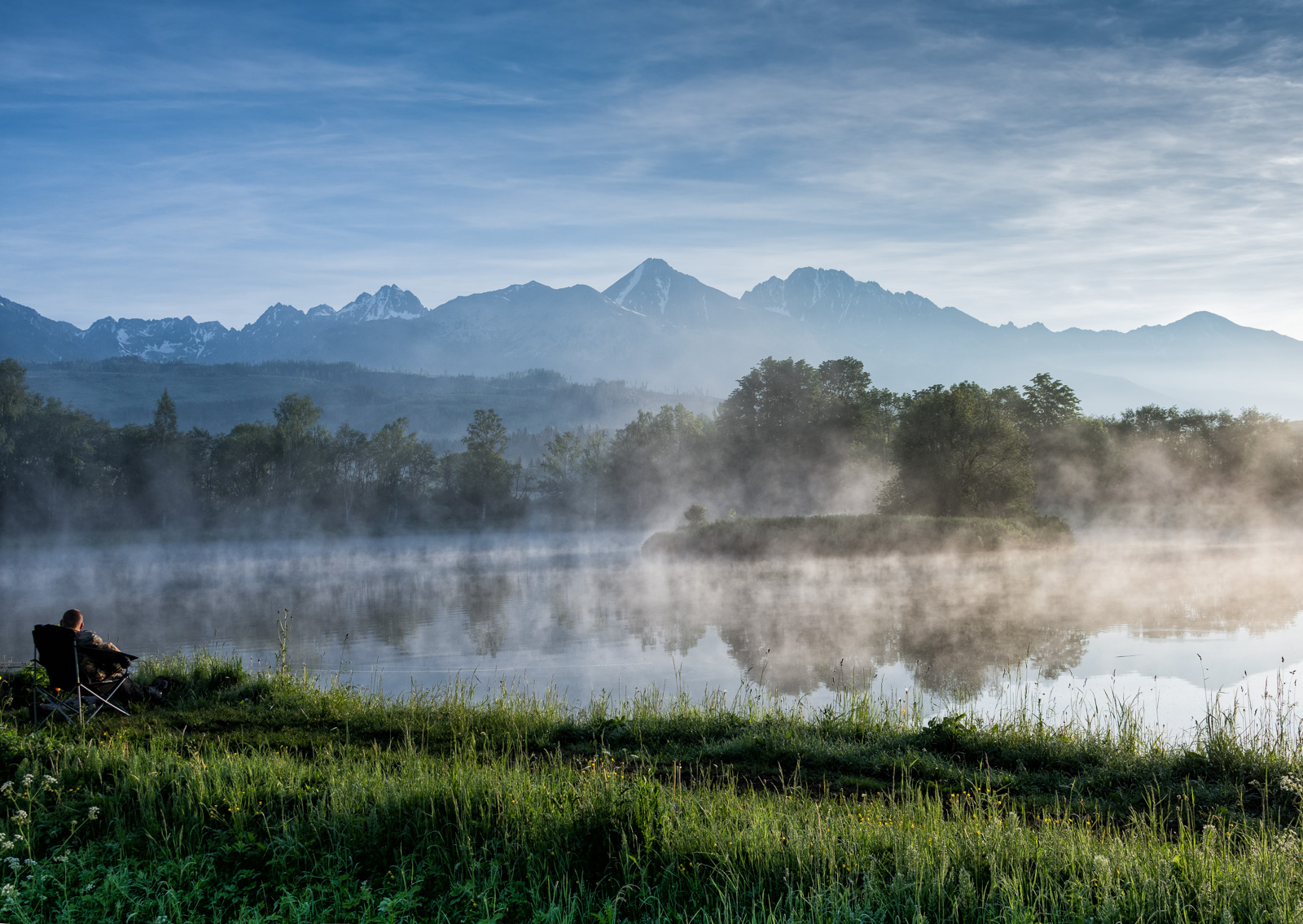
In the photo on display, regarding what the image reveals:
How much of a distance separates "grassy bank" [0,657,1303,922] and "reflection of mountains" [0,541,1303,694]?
252 inches

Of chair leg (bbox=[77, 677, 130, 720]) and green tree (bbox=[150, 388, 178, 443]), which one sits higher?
green tree (bbox=[150, 388, 178, 443])

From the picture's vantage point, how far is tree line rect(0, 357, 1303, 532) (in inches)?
1802

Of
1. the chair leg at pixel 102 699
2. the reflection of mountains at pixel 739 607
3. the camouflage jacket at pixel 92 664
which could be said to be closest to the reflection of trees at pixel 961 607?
the reflection of mountains at pixel 739 607

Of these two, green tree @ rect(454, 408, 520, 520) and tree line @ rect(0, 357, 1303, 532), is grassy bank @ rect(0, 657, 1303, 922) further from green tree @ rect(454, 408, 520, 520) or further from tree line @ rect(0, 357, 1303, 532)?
green tree @ rect(454, 408, 520, 520)

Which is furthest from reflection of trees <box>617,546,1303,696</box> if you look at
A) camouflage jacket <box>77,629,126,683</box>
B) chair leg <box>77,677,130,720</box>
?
camouflage jacket <box>77,629,126,683</box>

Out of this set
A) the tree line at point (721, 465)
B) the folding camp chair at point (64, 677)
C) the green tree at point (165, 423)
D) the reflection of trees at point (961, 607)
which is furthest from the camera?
the green tree at point (165, 423)

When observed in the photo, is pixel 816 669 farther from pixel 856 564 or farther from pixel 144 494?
pixel 144 494

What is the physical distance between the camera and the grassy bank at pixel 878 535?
125ft

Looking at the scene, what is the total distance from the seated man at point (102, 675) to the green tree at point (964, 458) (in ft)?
130

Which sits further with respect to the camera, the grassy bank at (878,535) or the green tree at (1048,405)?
the green tree at (1048,405)

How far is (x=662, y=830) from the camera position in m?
5.25

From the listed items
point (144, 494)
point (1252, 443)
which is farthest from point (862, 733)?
point (144, 494)

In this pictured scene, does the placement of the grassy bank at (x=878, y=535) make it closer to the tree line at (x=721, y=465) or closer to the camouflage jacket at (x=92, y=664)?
the tree line at (x=721, y=465)

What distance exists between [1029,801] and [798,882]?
326cm
